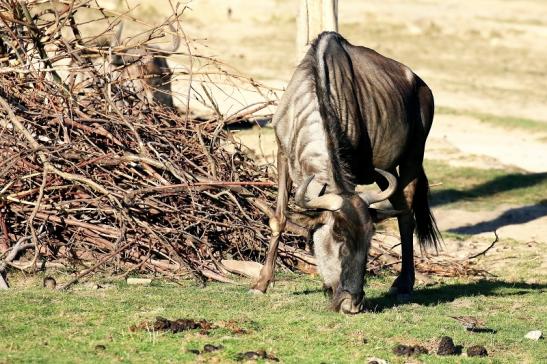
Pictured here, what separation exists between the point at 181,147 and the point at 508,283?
2863mm

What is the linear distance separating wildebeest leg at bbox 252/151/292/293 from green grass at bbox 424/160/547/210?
6.06 metres

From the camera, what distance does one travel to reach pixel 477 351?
6.57m

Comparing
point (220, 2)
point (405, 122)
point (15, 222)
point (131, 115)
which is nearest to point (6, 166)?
point (15, 222)

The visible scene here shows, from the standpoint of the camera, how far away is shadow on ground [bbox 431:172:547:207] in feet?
46.9

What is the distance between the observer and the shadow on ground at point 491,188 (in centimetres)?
1430

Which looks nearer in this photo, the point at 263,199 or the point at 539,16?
the point at 263,199

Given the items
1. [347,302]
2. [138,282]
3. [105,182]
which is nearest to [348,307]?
[347,302]

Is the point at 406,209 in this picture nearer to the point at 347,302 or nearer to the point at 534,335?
the point at 347,302

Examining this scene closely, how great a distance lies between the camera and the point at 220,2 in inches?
1299

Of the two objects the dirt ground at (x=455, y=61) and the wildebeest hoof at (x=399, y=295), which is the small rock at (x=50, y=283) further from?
the dirt ground at (x=455, y=61)

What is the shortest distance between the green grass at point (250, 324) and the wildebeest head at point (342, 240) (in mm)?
148

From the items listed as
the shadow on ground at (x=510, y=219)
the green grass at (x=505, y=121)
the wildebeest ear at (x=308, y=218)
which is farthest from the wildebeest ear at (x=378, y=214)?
the green grass at (x=505, y=121)

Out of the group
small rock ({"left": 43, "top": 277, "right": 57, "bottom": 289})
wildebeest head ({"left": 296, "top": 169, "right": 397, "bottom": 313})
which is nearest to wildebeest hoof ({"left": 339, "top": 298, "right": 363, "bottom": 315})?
wildebeest head ({"left": 296, "top": 169, "right": 397, "bottom": 313})

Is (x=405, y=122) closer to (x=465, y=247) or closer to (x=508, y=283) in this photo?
(x=508, y=283)
